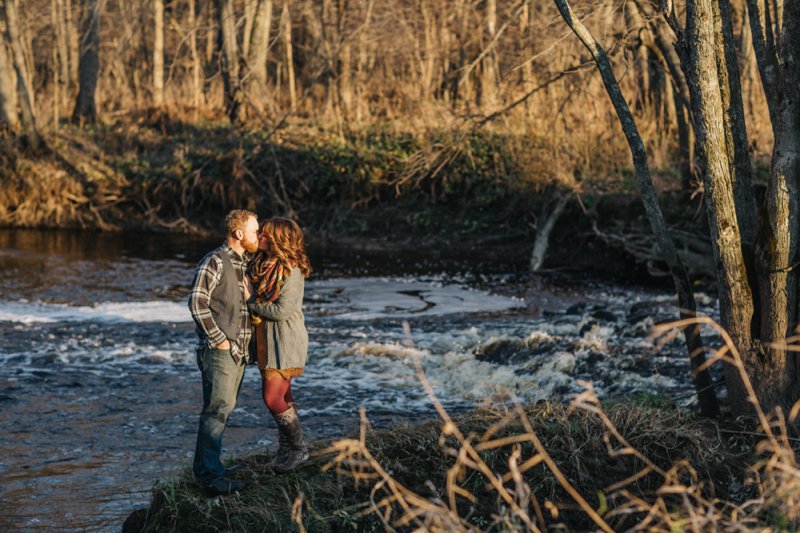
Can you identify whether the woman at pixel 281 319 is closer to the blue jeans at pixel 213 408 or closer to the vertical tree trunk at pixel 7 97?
the blue jeans at pixel 213 408

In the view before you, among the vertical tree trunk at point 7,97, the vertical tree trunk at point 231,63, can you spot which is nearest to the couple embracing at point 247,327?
the vertical tree trunk at point 231,63

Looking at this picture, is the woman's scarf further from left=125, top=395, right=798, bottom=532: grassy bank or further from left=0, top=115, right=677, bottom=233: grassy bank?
left=0, top=115, right=677, bottom=233: grassy bank

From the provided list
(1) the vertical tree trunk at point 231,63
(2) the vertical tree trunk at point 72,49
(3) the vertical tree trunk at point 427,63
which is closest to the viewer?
(3) the vertical tree trunk at point 427,63

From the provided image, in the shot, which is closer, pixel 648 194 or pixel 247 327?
pixel 247 327

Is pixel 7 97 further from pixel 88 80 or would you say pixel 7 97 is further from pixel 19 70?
pixel 88 80

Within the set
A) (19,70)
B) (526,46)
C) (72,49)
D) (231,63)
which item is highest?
(72,49)

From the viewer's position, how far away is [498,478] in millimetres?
5352

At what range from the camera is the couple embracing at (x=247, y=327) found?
19.2 ft

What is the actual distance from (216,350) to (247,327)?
272 millimetres

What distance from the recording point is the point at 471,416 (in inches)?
271

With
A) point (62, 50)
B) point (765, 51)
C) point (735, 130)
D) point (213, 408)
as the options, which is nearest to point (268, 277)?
point (213, 408)

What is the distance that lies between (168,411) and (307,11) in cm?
1847

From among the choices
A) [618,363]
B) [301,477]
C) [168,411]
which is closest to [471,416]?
[301,477]

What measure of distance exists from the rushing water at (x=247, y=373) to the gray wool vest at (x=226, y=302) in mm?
1574
